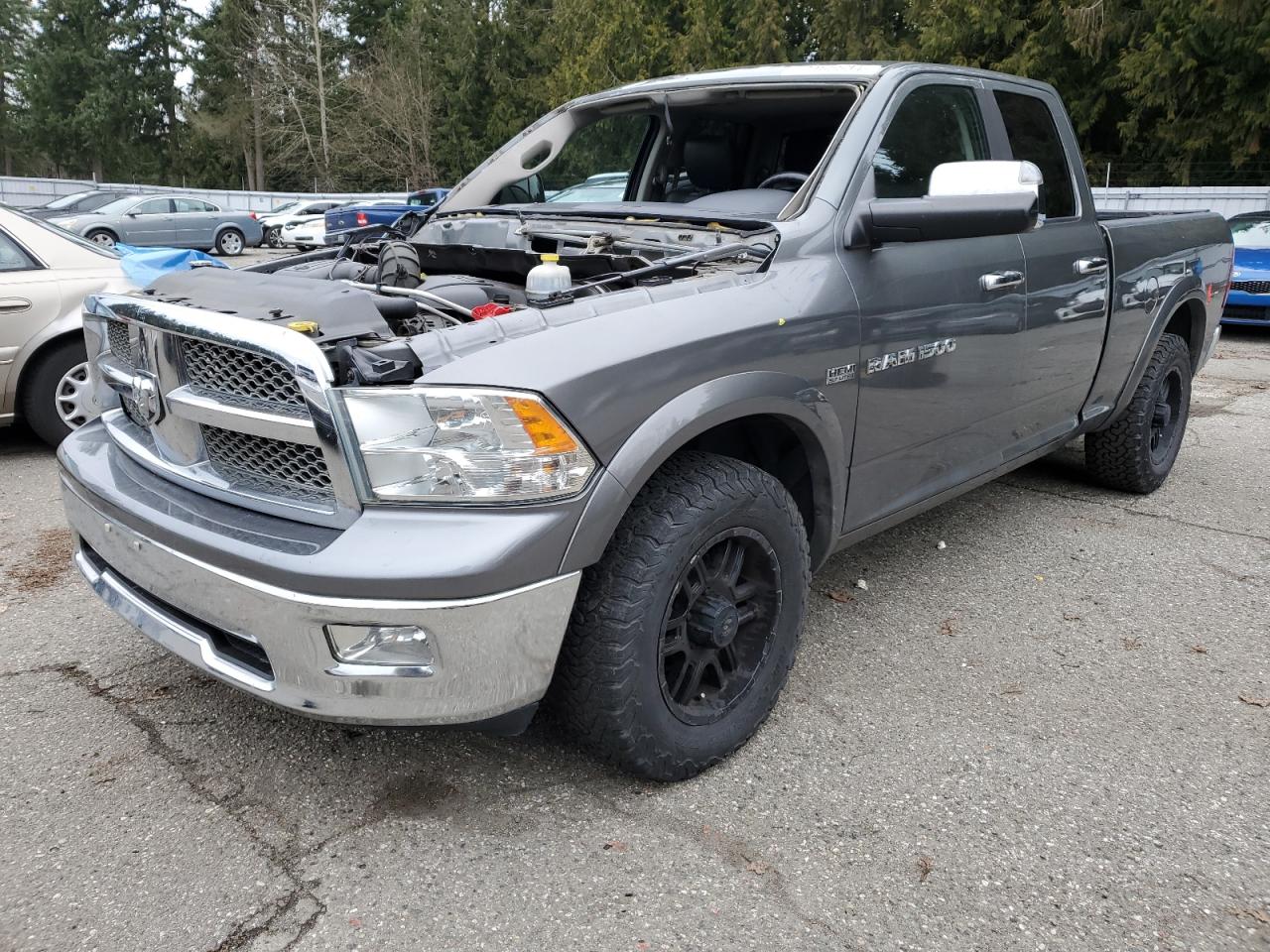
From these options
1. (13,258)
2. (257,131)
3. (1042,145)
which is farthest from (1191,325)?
(257,131)

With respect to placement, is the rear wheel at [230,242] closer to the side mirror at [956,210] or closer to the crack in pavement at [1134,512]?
the crack in pavement at [1134,512]

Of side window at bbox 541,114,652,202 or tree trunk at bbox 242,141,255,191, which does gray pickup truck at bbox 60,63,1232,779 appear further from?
tree trunk at bbox 242,141,255,191

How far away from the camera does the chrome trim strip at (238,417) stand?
6.77 ft

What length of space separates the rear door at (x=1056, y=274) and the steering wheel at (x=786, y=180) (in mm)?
819

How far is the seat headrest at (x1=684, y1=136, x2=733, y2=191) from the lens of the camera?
384cm

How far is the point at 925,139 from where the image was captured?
3.26 m

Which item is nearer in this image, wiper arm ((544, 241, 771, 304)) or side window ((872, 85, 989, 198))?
wiper arm ((544, 241, 771, 304))

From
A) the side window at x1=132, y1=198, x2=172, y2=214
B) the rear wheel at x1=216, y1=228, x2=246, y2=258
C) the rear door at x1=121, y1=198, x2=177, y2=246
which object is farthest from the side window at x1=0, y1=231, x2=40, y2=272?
the rear wheel at x1=216, y1=228, x2=246, y2=258

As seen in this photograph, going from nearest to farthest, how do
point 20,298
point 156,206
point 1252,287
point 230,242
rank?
1. point 20,298
2. point 1252,287
3. point 156,206
4. point 230,242

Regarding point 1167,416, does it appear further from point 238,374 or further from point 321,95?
point 321,95

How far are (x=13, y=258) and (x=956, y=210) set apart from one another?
4.96 m

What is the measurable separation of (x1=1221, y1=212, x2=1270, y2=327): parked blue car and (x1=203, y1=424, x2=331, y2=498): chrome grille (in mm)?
10397

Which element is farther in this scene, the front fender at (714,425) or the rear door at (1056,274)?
the rear door at (1056,274)

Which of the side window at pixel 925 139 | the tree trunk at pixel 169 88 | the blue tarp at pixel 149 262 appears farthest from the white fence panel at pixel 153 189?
the side window at pixel 925 139
